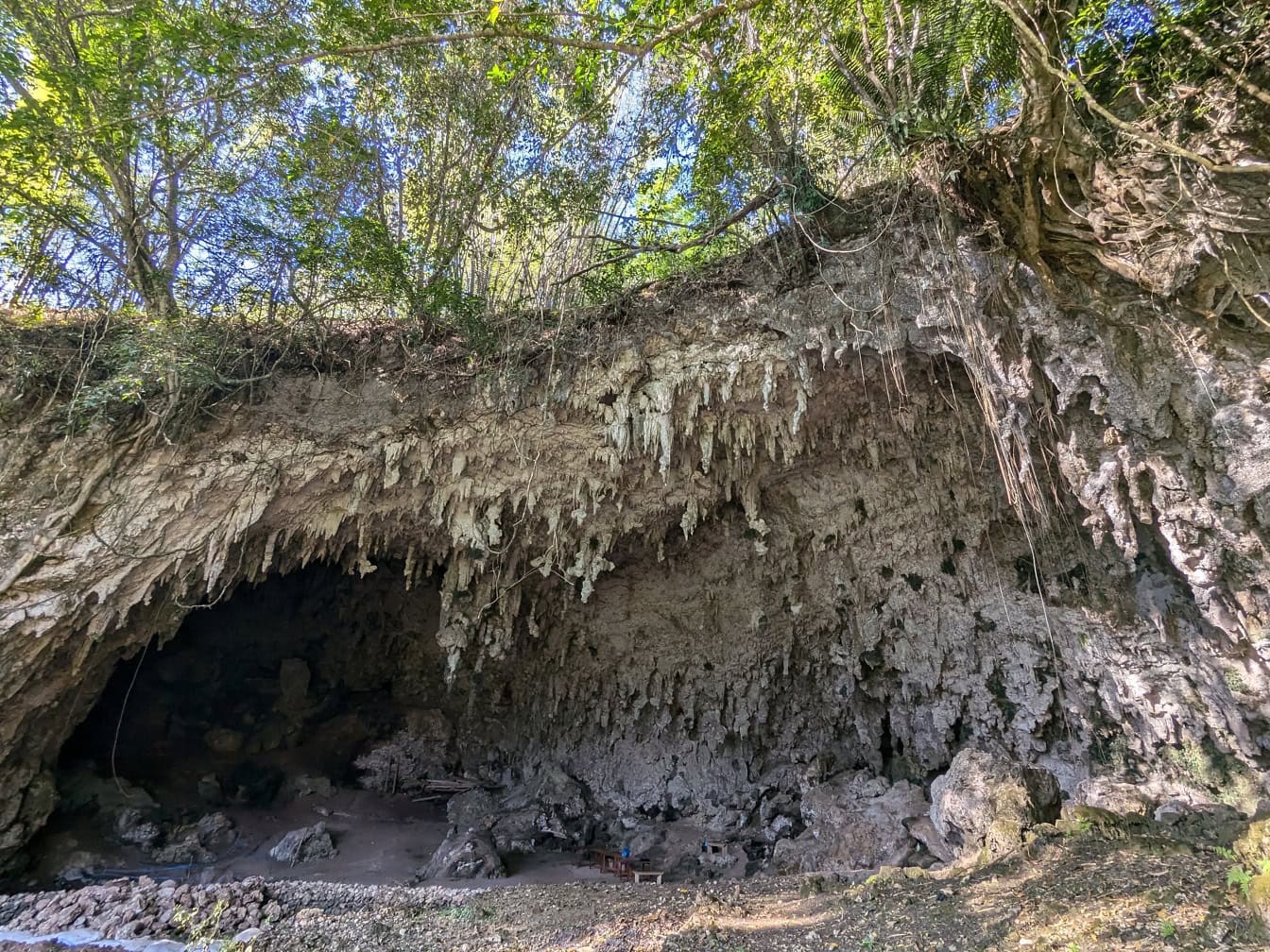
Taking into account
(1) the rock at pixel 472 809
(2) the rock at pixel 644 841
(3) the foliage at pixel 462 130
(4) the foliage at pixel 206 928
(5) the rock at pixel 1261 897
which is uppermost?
(3) the foliage at pixel 462 130

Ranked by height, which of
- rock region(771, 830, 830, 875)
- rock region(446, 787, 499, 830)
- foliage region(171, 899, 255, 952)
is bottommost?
rock region(771, 830, 830, 875)

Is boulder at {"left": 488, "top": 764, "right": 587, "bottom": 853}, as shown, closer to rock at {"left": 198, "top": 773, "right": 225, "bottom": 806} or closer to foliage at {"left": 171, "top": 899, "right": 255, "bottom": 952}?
foliage at {"left": 171, "top": 899, "right": 255, "bottom": 952}

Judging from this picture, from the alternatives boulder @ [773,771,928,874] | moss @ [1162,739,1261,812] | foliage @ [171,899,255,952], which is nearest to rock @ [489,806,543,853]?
boulder @ [773,771,928,874]

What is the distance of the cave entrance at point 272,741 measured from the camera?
24.6 ft

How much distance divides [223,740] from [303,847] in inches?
116

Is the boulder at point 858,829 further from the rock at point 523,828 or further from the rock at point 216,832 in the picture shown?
the rock at point 216,832

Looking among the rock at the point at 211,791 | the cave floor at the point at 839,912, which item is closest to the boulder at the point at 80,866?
the cave floor at the point at 839,912

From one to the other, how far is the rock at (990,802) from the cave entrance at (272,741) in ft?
20.0

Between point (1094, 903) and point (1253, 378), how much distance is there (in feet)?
11.0

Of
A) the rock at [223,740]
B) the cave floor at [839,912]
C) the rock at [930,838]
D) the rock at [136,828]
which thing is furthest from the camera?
the rock at [223,740]

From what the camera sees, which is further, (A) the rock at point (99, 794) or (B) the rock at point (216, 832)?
(B) the rock at point (216, 832)

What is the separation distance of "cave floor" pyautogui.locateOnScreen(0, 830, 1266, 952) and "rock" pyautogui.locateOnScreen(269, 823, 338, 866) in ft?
6.69

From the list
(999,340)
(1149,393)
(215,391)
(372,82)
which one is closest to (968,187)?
(999,340)

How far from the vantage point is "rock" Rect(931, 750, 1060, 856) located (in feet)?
17.0
